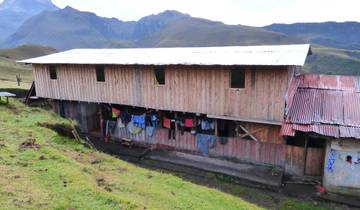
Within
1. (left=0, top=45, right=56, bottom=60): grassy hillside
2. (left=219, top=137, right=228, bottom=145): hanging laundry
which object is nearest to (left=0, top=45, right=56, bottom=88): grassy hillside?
(left=0, top=45, right=56, bottom=60): grassy hillside

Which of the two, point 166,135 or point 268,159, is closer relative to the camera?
point 268,159

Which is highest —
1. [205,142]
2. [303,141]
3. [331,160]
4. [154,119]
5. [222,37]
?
[222,37]

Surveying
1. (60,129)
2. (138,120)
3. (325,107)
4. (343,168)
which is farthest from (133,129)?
(343,168)

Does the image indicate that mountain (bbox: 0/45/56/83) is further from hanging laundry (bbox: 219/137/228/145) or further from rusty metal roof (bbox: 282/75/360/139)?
rusty metal roof (bbox: 282/75/360/139)

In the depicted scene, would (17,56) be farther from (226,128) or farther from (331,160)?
(331,160)

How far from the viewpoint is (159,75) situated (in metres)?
19.8

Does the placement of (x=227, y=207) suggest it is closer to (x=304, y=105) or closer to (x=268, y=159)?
(x=268, y=159)

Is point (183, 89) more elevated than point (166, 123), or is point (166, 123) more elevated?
point (183, 89)

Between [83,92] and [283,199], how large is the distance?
16395 mm

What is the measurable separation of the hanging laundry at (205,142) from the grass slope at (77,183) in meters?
3.73

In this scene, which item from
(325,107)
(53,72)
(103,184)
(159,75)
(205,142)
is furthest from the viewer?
(53,72)

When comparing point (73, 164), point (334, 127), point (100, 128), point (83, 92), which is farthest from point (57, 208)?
point (100, 128)

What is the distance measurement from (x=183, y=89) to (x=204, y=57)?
249 cm

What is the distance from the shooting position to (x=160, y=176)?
47.4 feet
